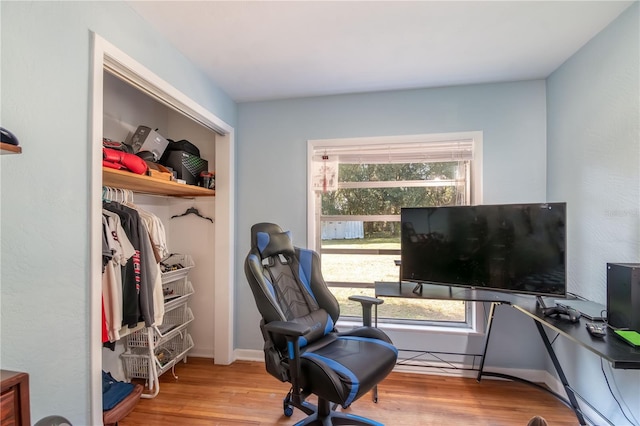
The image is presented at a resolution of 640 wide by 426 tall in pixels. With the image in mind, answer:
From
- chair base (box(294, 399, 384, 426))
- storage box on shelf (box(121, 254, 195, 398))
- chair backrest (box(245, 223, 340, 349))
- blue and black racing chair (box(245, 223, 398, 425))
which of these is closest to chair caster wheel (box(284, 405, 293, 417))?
blue and black racing chair (box(245, 223, 398, 425))

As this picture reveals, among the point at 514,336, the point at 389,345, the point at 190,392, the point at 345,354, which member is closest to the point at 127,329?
the point at 190,392

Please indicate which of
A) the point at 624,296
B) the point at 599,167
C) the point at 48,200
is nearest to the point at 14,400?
the point at 48,200

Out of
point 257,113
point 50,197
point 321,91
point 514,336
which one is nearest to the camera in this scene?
point 50,197

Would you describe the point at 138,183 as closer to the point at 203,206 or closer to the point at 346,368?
the point at 203,206

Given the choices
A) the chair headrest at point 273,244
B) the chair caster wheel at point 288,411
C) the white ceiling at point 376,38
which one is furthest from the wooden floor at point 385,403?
the white ceiling at point 376,38

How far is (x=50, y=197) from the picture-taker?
1223mm

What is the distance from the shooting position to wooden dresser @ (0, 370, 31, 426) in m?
0.87

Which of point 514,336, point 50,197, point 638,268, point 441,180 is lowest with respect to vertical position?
point 514,336

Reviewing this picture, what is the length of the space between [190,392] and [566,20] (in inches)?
139

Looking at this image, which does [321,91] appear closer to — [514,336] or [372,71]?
[372,71]

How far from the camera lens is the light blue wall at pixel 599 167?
1.61 metres

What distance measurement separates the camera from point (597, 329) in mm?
1382

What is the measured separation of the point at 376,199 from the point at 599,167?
5.06 feet

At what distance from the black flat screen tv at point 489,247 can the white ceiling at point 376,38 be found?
1.08 m
